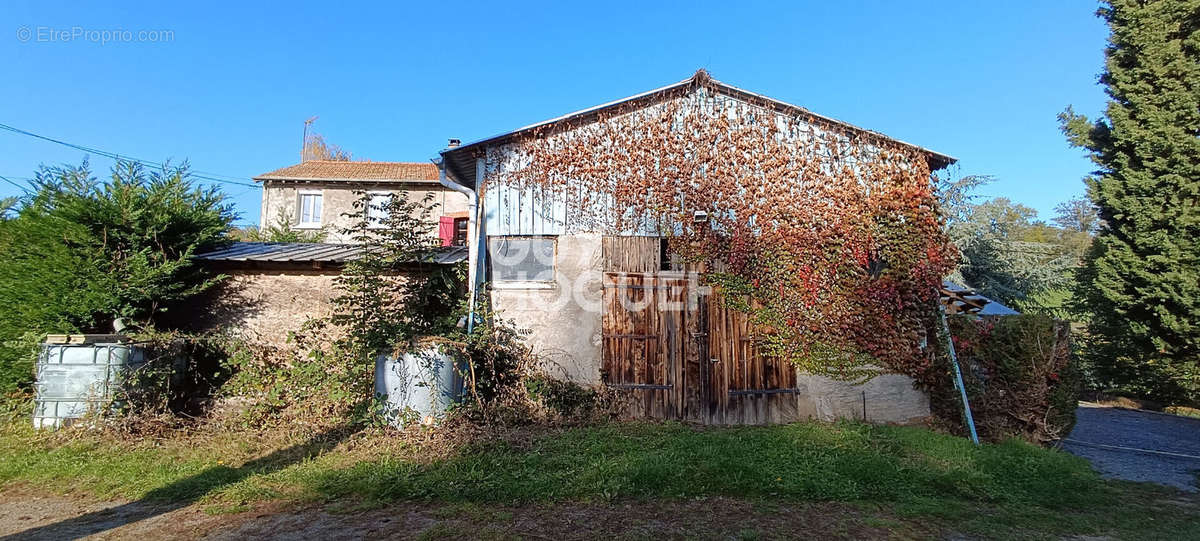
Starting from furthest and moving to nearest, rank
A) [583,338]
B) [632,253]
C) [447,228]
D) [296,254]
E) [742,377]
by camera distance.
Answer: [447,228], [296,254], [632,253], [583,338], [742,377]

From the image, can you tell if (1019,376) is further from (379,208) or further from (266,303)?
(266,303)

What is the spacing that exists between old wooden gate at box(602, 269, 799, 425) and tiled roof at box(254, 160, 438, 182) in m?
13.3

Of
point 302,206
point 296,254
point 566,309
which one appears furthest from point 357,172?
point 566,309

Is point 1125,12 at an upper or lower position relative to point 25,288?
upper

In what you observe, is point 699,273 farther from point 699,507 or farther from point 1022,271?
point 1022,271

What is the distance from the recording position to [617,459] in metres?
5.14

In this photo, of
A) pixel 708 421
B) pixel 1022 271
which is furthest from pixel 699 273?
pixel 1022 271

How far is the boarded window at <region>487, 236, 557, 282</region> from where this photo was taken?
289 inches

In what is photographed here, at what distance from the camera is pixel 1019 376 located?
245 inches

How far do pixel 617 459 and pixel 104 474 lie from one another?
15.8 feet

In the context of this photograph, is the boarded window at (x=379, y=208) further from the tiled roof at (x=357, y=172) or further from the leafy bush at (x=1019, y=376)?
Answer: the leafy bush at (x=1019, y=376)

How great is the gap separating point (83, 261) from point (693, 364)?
25.5 feet

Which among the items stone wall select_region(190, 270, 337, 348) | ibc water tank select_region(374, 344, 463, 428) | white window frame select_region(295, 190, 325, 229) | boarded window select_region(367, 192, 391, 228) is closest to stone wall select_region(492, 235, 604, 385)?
ibc water tank select_region(374, 344, 463, 428)

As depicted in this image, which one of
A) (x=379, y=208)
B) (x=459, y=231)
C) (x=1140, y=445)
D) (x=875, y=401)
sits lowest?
(x=1140, y=445)
